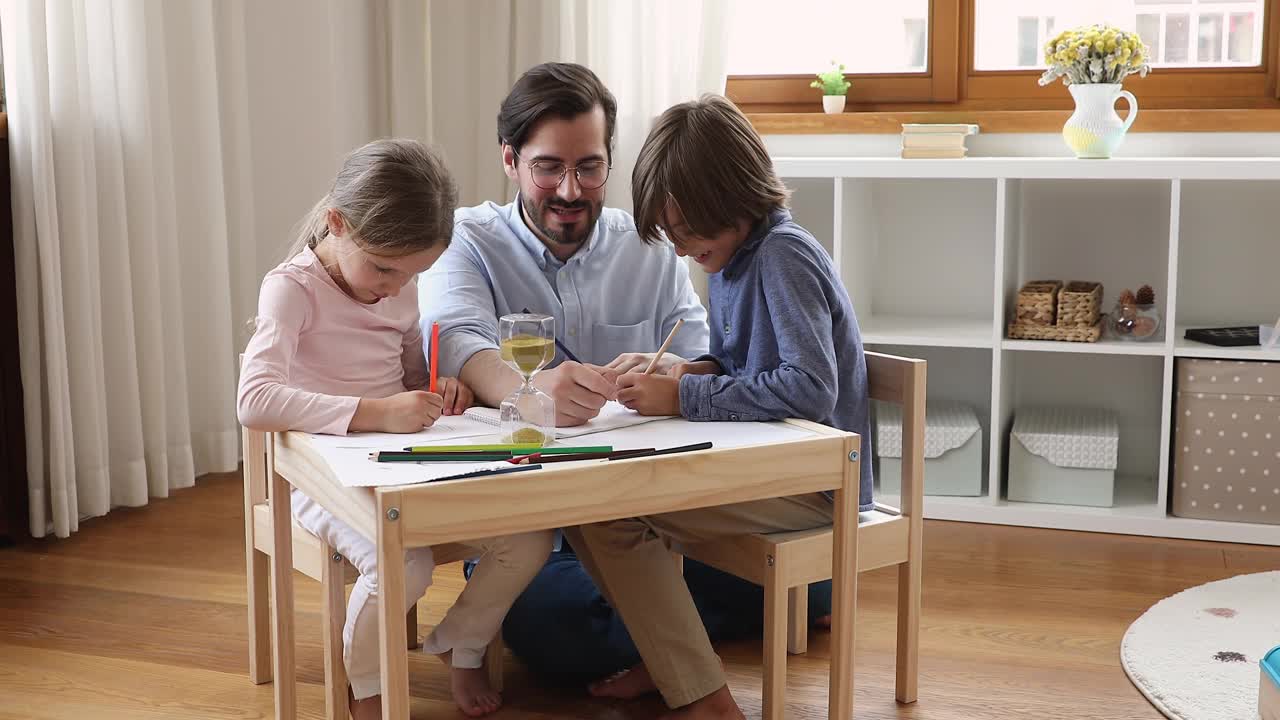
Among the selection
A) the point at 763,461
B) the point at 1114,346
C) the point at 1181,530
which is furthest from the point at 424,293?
the point at 1181,530

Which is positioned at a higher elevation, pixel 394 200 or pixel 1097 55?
pixel 1097 55

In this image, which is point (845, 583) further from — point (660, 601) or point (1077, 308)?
point (1077, 308)

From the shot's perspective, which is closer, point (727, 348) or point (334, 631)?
point (334, 631)

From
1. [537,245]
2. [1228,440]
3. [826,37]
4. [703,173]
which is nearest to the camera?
[703,173]

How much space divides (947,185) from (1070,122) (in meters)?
0.44

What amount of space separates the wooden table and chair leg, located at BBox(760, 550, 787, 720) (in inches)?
2.8

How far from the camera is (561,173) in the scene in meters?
2.04

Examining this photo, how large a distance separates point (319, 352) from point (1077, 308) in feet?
6.15

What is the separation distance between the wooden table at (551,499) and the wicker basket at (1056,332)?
1.51 metres

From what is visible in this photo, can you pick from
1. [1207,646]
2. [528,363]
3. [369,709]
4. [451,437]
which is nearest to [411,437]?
[451,437]

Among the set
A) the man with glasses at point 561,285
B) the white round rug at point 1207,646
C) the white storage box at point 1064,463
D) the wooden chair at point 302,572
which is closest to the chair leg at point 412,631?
the wooden chair at point 302,572

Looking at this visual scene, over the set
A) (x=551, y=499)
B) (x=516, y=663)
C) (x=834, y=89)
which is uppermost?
(x=834, y=89)

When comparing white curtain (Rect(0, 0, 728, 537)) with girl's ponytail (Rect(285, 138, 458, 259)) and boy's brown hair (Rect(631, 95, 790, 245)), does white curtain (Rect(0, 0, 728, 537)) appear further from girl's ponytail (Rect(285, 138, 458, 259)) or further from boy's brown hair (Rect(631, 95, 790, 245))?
boy's brown hair (Rect(631, 95, 790, 245))

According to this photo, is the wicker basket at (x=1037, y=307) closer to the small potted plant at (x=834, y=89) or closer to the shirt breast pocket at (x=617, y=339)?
the small potted plant at (x=834, y=89)
